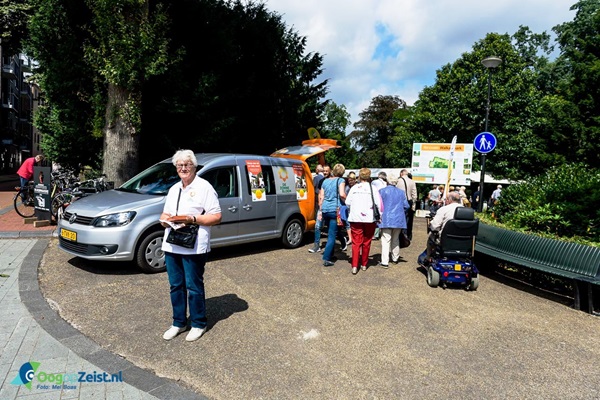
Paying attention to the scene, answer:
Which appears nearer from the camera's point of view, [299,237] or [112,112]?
[299,237]

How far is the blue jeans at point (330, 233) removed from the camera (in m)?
7.02

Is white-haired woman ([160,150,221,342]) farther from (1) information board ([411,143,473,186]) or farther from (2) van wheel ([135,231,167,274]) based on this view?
(1) information board ([411,143,473,186])

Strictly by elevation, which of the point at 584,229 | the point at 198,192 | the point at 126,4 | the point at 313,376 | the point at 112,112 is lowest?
the point at 313,376

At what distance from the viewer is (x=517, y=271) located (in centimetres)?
687

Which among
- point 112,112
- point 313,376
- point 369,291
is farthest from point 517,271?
point 112,112

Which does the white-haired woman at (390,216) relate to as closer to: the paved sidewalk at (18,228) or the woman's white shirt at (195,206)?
the woman's white shirt at (195,206)

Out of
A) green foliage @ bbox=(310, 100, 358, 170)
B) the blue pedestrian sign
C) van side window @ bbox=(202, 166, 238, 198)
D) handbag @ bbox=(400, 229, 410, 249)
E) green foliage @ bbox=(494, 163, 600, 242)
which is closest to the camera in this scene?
green foliage @ bbox=(494, 163, 600, 242)

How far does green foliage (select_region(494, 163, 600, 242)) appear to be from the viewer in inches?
253

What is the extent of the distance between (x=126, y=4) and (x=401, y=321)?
29.8ft

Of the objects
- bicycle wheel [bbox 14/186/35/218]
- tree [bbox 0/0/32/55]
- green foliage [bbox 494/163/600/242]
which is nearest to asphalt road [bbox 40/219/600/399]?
green foliage [bbox 494/163/600/242]

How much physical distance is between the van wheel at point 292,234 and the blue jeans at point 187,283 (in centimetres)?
421

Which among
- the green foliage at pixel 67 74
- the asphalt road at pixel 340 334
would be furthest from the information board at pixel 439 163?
the green foliage at pixel 67 74

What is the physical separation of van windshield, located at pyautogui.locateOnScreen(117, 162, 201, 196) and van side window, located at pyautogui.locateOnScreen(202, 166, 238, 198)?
26 centimetres

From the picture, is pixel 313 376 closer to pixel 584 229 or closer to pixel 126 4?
pixel 584 229
